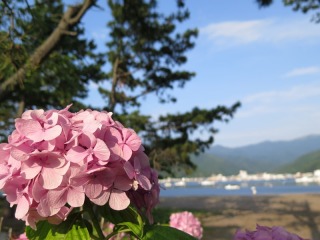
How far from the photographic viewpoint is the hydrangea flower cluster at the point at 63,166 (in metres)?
0.91

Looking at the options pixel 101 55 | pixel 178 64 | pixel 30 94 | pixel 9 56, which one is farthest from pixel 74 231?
Result: pixel 178 64

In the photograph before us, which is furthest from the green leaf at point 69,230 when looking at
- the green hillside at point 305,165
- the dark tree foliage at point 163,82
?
the green hillside at point 305,165

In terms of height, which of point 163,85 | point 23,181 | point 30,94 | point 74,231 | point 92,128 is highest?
point 163,85

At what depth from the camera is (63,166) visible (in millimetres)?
918

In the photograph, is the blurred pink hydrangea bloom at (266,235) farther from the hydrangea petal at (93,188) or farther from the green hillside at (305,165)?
the green hillside at (305,165)

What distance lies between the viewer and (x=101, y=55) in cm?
1444

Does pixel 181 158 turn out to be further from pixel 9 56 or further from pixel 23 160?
pixel 23 160

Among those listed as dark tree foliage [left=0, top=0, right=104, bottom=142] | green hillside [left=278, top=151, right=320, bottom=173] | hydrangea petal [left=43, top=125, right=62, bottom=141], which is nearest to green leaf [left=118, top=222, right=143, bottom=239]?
hydrangea petal [left=43, top=125, right=62, bottom=141]

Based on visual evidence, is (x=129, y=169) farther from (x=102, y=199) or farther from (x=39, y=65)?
(x=39, y=65)

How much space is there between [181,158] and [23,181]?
46.0 ft

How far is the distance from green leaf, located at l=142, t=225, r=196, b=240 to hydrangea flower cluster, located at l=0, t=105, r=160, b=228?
3.8 inches

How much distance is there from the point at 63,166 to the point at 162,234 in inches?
11.2

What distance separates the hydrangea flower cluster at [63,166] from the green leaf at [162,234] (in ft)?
0.31

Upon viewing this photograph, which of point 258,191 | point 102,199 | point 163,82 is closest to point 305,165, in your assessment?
point 258,191
